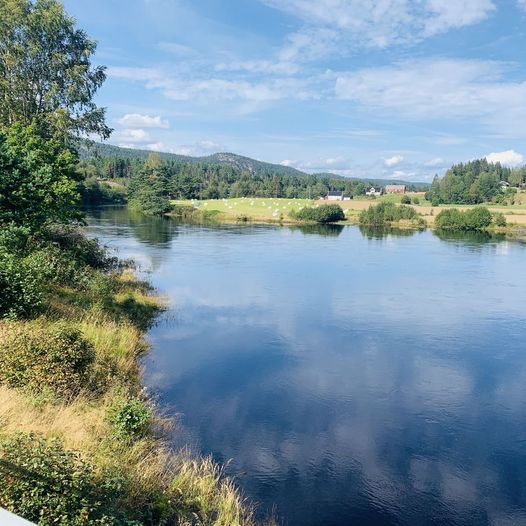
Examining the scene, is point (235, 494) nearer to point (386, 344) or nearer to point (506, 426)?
point (506, 426)

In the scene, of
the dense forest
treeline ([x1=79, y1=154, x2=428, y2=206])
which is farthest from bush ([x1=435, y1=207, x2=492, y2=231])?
treeline ([x1=79, y1=154, x2=428, y2=206])

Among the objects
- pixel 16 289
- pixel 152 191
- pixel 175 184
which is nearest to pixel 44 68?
pixel 16 289

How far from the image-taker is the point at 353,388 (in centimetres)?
1925

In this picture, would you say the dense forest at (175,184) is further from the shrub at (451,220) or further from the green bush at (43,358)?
the green bush at (43,358)

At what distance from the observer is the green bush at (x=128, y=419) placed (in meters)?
12.2

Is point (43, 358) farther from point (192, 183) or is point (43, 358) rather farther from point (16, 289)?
point (192, 183)

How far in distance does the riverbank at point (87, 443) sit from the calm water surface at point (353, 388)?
1.65 metres

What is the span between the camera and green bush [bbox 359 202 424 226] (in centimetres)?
10500

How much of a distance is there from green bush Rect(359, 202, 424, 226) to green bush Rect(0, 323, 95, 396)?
94.8m

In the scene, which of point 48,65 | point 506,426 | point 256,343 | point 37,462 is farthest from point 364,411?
point 48,65

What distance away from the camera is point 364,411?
56.6 ft

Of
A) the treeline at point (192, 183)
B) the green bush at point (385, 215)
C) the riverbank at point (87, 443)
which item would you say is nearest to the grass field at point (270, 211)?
the green bush at point (385, 215)

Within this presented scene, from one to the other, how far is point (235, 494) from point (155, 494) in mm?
2459

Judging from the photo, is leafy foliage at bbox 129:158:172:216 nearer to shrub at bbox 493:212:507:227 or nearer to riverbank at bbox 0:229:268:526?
→ shrub at bbox 493:212:507:227
